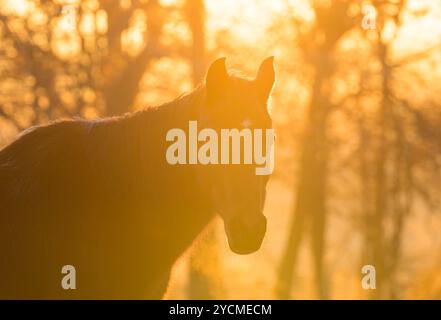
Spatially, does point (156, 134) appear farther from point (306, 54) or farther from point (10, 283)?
point (306, 54)

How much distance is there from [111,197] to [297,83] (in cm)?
1919

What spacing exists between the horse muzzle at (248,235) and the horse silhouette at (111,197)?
24cm

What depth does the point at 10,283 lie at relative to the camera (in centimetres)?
617

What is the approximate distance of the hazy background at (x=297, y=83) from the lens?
64.3 ft

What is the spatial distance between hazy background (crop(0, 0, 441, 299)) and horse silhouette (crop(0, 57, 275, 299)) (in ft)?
36.3

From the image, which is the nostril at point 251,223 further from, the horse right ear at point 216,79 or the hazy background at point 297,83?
the hazy background at point 297,83

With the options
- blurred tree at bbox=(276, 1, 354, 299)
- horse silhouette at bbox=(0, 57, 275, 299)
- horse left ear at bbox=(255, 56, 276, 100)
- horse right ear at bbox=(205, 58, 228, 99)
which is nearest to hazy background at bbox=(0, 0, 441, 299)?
blurred tree at bbox=(276, 1, 354, 299)

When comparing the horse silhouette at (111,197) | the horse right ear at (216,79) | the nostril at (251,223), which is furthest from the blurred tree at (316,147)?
the nostril at (251,223)

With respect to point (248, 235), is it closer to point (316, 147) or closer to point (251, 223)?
point (251, 223)

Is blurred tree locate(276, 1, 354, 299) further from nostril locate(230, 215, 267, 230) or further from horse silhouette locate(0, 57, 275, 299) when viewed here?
nostril locate(230, 215, 267, 230)

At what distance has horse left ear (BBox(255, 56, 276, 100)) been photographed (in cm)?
638
